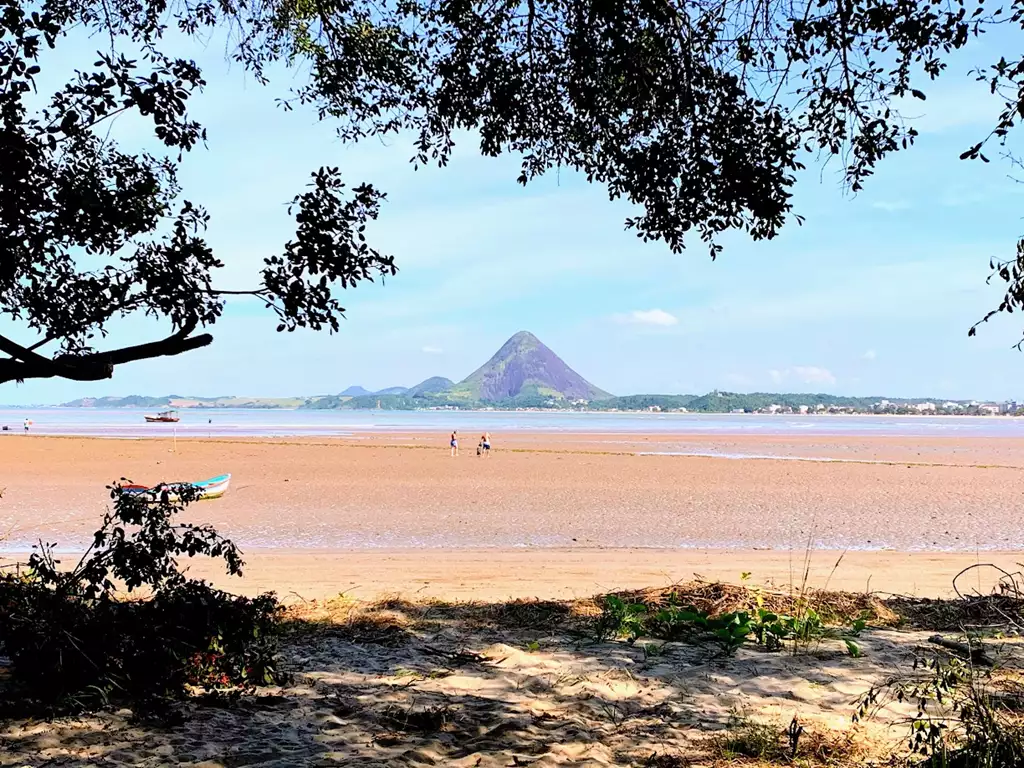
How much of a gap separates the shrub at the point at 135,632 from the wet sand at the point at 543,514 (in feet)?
13.0

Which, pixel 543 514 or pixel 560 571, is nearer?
pixel 560 571

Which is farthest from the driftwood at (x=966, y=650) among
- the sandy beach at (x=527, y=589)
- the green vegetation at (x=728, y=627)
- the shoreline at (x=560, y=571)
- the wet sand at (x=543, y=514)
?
the wet sand at (x=543, y=514)

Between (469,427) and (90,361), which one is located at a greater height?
(90,361)

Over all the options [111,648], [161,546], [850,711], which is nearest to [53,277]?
[161,546]

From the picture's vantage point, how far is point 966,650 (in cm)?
546

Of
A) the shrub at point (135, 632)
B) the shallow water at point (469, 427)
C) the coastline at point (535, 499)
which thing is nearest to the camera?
the shrub at point (135, 632)

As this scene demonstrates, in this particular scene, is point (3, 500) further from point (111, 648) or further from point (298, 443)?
point (298, 443)

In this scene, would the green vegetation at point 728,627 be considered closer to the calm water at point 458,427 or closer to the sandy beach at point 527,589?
the sandy beach at point 527,589

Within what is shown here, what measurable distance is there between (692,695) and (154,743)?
284 centimetres

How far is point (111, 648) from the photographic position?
14.5 ft

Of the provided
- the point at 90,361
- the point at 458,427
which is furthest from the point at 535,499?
the point at 458,427

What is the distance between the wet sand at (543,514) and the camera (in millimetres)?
11391

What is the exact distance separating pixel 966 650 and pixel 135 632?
5.26 m

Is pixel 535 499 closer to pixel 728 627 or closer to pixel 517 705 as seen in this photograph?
pixel 728 627
